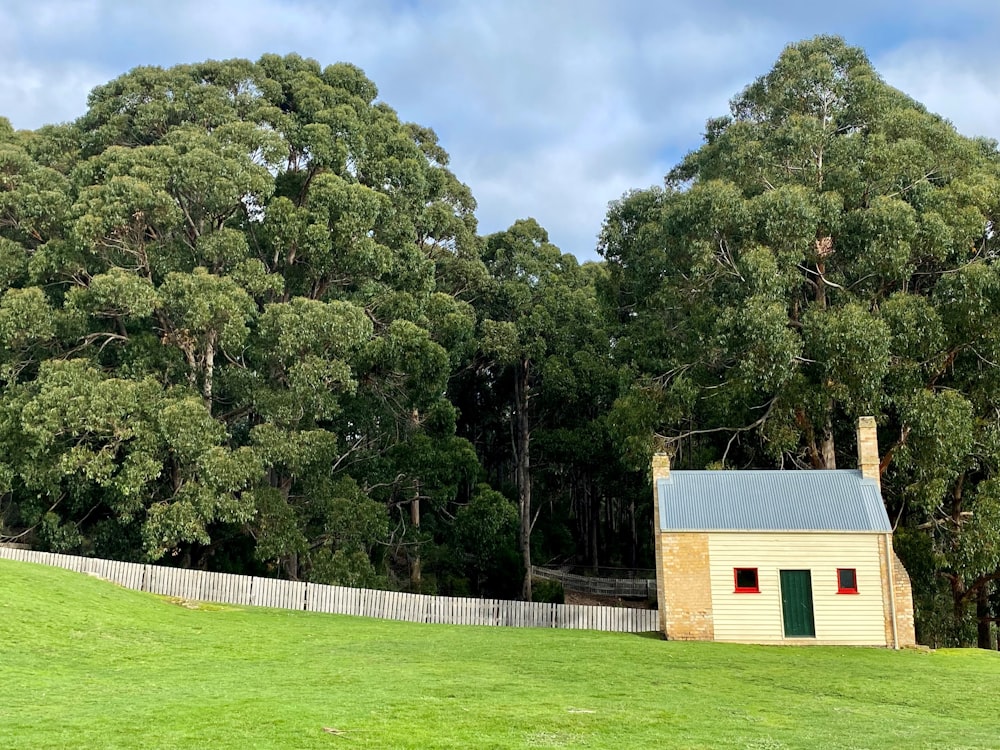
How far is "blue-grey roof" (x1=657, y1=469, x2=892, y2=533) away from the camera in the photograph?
2250cm

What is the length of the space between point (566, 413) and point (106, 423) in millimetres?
24139

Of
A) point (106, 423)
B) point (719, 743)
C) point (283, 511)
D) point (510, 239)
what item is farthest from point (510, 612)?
point (510, 239)

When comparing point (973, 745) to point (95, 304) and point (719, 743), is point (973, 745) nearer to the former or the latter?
point (719, 743)

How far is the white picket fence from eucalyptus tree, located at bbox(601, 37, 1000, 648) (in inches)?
312

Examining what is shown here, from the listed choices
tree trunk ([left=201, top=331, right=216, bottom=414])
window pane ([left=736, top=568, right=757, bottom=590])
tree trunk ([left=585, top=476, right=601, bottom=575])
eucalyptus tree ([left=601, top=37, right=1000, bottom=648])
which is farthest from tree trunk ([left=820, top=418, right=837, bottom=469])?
tree trunk ([left=585, top=476, right=601, bottom=575])

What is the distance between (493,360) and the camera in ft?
152

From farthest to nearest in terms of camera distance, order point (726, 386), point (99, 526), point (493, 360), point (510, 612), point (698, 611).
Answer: point (493, 360)
point (99, 526)
point (726, 386)
point (510, 612)
point (698, 611)

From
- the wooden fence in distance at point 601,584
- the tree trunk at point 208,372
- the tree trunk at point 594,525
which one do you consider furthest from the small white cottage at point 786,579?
the tree trunk at point 594,525

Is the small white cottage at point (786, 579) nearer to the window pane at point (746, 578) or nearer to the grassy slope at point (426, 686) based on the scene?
the window pane at point (746, 578)

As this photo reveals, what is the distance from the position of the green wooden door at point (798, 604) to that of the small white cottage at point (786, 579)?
2cm

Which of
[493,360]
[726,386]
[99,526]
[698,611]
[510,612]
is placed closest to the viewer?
[698,611]

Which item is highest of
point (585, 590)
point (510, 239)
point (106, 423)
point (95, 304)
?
point (510, 239)

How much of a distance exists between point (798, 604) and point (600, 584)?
26.9 m

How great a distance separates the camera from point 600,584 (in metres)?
48.5
